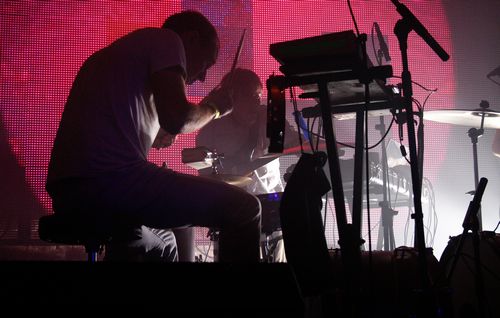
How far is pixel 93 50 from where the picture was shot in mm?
5164

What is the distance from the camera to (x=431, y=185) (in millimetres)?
5766

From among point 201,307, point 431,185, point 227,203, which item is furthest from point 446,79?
point 201,307

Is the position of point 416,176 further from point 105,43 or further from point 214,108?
point 105,43

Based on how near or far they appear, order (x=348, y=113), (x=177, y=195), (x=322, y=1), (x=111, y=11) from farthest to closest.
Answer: (x=322, y=1) → (x=111, y=11) → (x=348, y=113) → (x=177, y=195)

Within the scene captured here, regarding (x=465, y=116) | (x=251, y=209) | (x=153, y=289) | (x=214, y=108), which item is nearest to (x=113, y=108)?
(x=214, y=108)

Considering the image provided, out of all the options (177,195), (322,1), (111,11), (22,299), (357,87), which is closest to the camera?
(22,299)

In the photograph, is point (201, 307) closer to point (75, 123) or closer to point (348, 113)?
point (75, 123)

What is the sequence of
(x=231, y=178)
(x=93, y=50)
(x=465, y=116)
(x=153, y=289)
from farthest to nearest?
(x=93, y=50), (x=465, y=116), (x=231, y=178), (x=153, y=289)

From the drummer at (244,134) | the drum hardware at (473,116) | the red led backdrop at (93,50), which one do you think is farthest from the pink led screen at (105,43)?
the drum hardware at (473,116)

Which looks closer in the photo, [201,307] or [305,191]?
[201,307]

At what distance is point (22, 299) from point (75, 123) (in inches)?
29.8

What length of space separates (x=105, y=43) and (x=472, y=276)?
4104 millimetres

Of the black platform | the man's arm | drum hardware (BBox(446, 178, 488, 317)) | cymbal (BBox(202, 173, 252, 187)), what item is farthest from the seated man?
cymbal (BBox(202, 173, 252, 187))

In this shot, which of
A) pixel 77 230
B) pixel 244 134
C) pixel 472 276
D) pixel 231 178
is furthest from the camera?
pixel 244 134
